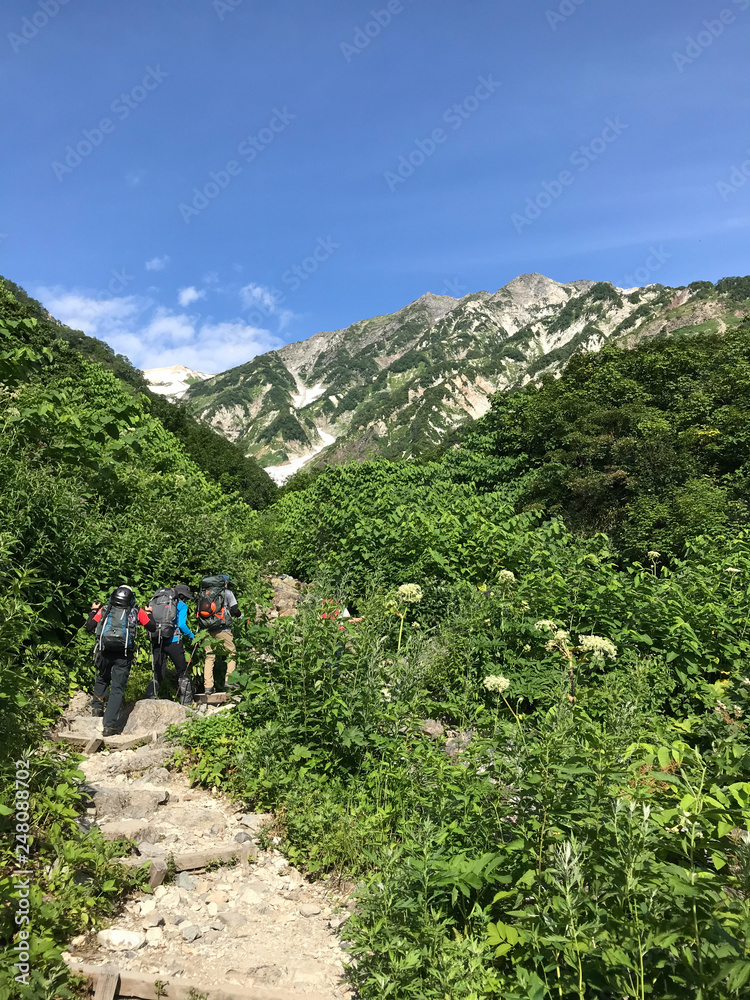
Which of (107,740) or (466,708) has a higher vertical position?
(466,708)

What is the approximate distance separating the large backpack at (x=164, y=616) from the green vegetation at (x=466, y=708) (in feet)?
3.13

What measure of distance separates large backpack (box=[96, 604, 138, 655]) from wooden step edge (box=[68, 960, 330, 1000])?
4248 millimetres

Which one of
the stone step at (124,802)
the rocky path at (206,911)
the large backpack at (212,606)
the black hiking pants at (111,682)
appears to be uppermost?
the large backpack at (212,606)

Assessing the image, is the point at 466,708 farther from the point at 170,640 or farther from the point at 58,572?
the point at 58,572

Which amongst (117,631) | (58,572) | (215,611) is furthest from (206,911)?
(58,572)

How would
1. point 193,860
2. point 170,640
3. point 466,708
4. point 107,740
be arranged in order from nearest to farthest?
point 193,860 → point 466,708 → point 107,740 → point 170,640

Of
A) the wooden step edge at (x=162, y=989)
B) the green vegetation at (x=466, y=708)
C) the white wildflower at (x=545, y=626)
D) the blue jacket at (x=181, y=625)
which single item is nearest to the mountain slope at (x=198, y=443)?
the green vegetation at (x=466, y=708)

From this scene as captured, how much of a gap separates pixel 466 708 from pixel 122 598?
4.40 meters

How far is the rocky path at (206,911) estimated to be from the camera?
3449mm

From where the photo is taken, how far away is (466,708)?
6086mm

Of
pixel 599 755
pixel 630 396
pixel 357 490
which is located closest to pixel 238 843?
pixel 599 755

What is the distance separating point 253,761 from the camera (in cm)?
564

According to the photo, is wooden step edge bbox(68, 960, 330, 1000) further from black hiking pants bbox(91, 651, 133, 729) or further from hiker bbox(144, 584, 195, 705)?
hiker bbox(144, 584, 195, 705)

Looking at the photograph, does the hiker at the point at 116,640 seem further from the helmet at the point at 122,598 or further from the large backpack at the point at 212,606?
the large backpack at the point at 212,606
